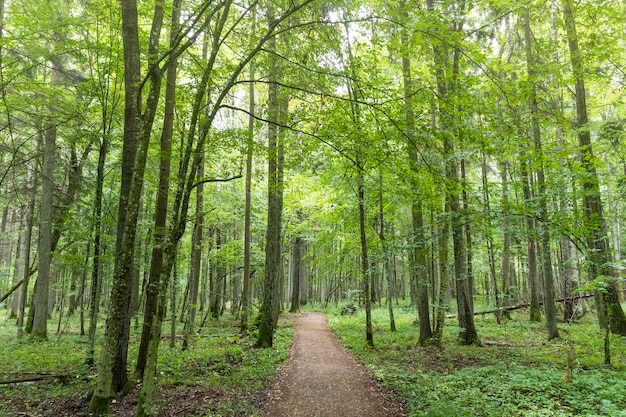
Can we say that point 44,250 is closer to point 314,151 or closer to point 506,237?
point 314,151

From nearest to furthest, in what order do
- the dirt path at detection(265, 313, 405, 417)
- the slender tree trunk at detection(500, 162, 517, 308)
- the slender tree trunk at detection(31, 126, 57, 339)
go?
the dirt path at detection(265, 313, 405, 417) < the slender tree trunk at detection(500, 162, 517, 308) < the slender tree trunk at detection(31, 126, 57, 339)

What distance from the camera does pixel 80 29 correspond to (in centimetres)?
934

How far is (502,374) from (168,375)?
7.46 metres

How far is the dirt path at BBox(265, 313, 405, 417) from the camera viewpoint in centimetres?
650

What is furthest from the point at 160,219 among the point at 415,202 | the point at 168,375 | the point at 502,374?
the point at 502,374

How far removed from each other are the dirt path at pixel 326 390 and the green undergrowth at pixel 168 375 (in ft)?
1.33

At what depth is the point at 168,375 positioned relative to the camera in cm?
826

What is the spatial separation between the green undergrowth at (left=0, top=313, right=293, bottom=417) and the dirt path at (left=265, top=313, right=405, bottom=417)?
0.41 metres

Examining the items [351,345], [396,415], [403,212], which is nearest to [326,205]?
[403,212]

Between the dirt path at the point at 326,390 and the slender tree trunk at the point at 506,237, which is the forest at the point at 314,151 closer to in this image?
the slender tree trunk at the point at 506,237

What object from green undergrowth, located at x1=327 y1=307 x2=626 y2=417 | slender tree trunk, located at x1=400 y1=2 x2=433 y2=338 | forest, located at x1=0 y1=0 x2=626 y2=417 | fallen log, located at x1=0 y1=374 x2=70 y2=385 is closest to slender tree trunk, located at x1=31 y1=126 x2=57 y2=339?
forest, located at x1=0 y1=0 x2=626 y2=417

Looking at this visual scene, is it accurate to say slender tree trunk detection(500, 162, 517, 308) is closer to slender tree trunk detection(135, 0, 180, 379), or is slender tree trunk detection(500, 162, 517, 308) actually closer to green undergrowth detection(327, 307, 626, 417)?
green undergrowth detection(327, 307, 626, 417)

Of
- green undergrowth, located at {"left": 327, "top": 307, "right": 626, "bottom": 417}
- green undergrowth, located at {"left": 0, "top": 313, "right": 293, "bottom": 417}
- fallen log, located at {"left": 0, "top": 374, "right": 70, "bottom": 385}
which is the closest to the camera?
green undergrowth, located at {"left": 327, "top": 307, "right": 626, "bottom": 417}

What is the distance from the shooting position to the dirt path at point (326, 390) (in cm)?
650
